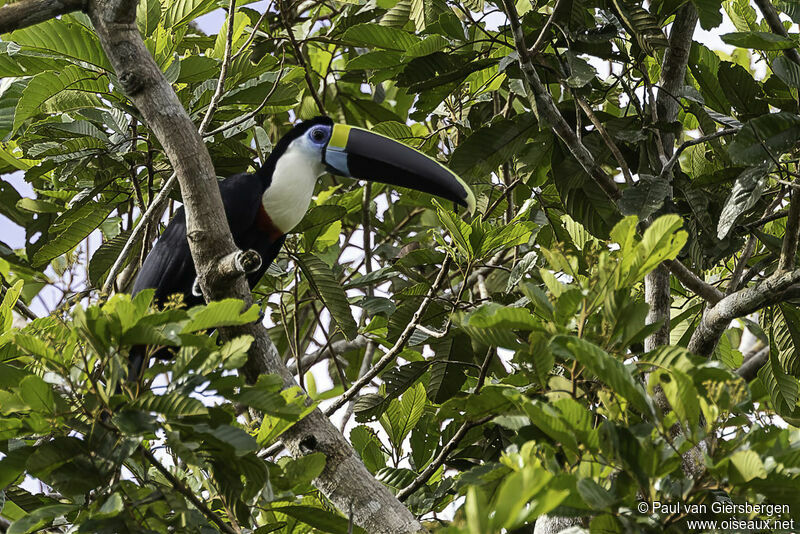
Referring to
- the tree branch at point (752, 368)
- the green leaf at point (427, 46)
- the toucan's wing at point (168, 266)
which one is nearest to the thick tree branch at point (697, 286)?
A: the tree branch at point (752, 368)

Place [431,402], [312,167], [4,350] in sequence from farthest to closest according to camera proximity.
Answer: [312,167]
[431,402]
[4,350]

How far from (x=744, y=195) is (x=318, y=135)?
2.06 meters

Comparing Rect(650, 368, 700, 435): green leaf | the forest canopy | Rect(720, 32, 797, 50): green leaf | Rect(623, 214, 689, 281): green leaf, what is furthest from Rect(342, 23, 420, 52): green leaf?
Rect(650, 368, 700, 435): green leaf

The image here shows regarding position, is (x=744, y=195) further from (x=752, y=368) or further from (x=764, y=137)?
(x=752, y=368)

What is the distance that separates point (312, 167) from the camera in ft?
13.5

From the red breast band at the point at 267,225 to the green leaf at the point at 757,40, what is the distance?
2.03 metres

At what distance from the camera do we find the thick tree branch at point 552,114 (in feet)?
9.29

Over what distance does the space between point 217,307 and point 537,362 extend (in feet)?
2.41

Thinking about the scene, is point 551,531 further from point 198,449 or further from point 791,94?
point 791,94

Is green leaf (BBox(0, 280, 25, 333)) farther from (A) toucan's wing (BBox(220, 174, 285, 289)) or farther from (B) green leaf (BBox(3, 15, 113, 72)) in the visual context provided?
(A) toucan's wing (BBox(220, 174, 285, 289))

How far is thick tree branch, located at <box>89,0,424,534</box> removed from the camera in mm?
2502

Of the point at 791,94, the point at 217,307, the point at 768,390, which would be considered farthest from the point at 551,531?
the point at 791,94

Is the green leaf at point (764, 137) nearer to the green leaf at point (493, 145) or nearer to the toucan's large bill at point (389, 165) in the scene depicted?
the green leaf at point (493, 145)

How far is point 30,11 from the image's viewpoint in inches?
95.4
